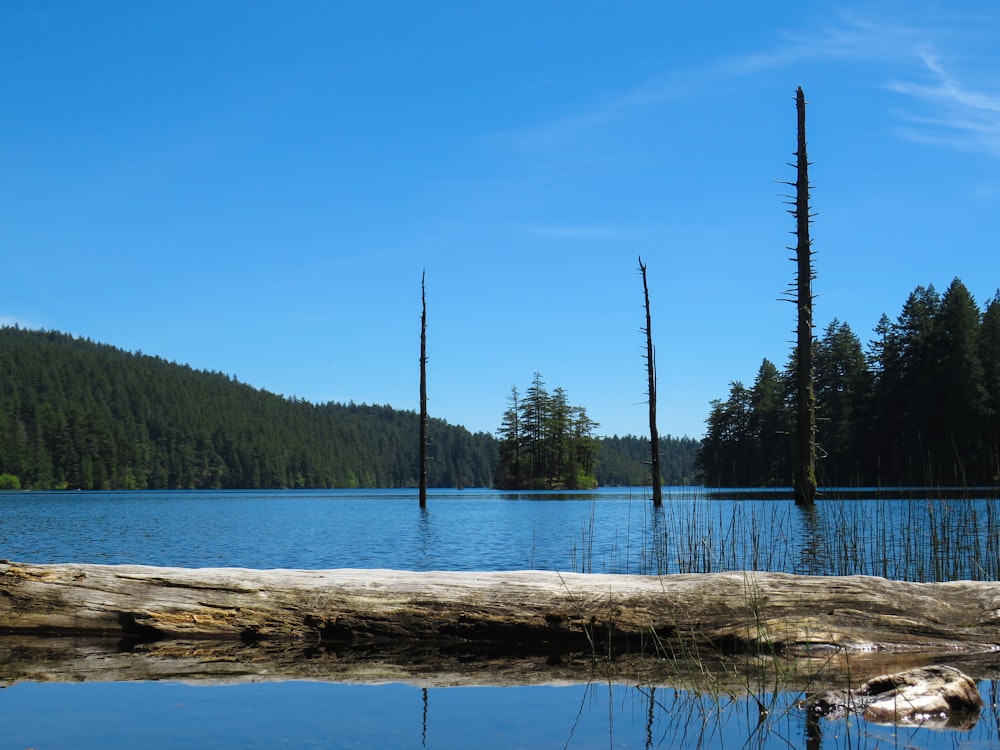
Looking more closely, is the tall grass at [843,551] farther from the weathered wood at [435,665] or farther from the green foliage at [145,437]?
the green foliage at [145,437]

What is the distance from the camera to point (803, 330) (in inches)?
663

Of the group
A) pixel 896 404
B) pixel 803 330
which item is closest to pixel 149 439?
pixel 896 404

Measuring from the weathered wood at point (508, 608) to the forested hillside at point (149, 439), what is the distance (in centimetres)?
12108

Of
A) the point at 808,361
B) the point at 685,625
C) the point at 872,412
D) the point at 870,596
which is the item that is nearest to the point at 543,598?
the point at 685,625

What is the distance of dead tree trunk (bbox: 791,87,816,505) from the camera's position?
16281 millimetres

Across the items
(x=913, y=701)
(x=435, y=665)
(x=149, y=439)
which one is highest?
(x=149, y=439)

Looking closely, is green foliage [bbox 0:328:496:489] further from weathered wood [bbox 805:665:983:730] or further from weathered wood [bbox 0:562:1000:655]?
weathered wood [bbox 805:665:983:730]

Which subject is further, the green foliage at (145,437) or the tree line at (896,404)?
the green foliage at (145,437)

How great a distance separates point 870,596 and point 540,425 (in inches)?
3315

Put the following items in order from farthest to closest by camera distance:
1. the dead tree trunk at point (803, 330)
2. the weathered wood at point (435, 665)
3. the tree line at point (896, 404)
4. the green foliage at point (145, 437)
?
the green foliage at point (145, 437) < the tree line at point (896, 404) < the dead tree trunk at point (803, 330) < the weathered wood at point (435, 665)

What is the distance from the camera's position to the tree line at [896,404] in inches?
1882

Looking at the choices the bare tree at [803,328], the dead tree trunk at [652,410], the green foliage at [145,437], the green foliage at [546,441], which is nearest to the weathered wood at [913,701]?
the bare tree at [803,328]

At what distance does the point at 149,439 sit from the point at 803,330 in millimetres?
159355

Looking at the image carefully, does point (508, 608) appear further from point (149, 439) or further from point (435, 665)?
point (149, 439)
